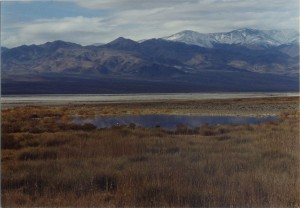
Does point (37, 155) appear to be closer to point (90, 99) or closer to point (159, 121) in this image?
point (159, 121)

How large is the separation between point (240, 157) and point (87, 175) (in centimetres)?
442

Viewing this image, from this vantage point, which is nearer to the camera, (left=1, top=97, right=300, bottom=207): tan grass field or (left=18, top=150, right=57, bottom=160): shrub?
(left=1, top=97, right=300, bottom=207): tan grass field

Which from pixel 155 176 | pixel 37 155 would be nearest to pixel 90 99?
pixel 37 155

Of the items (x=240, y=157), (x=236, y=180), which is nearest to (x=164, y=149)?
(x=240, y=157)

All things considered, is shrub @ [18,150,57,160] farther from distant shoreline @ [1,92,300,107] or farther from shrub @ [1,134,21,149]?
distant shoreline @ [1,92,300,107]

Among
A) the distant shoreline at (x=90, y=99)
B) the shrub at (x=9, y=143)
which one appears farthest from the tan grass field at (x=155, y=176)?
the distant shoreline at (x=90, y=99)

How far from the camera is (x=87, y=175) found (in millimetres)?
10703

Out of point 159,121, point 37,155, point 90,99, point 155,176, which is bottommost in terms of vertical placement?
point 159,121

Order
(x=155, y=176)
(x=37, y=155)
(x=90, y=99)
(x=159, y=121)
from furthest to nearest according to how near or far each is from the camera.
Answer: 1. (x=90, y=99)
2. (x=159, y=121)
3. (x=37, y=155)
4. (x=155, y=176)

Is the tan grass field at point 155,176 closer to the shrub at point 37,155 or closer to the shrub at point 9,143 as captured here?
the shrub at point 37,155

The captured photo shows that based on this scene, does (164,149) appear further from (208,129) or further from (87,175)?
(208,129)

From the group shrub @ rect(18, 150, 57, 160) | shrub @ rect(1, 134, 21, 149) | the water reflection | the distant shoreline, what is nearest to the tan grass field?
shrub @ rect(18, 150, 57, 160)

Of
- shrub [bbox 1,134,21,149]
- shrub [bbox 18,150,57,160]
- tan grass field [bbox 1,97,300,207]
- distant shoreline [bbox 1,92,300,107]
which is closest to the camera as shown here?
tan grass field [bbox 1,97,300,207]

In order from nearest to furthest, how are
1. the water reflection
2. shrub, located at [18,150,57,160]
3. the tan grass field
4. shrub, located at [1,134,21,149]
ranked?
1. the tan grass field
2. shrub, located at [18,150,57,160]
3. shrub, located at [1,134,21,149]
4. the water reflection
